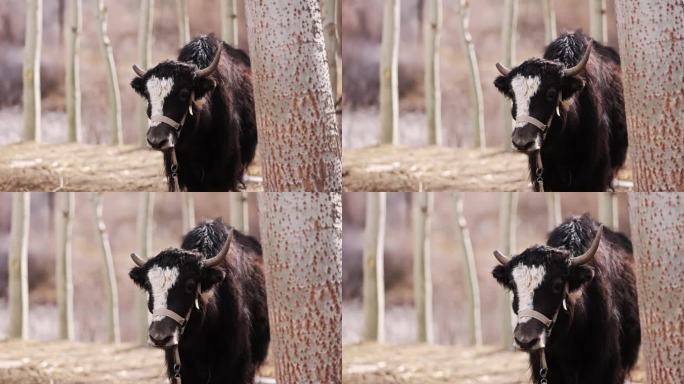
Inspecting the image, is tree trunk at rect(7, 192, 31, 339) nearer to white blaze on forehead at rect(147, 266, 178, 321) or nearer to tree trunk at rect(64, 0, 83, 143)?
tree trunk at rect(64, 0, 83, 143)

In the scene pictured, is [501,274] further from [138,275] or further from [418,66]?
[138,275]

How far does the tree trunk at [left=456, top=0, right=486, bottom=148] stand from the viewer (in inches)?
162

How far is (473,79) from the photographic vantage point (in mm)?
4125

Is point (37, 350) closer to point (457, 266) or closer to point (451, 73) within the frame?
point (457, 266)

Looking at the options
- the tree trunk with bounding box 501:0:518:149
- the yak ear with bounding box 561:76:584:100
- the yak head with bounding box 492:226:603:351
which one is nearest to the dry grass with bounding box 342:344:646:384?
the yak head with bounding box 492:226:603:351

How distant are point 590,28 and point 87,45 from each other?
216 cm

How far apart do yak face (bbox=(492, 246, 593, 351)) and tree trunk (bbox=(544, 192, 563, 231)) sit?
192mm

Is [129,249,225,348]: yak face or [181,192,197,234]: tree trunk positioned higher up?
[181,192,197,234]: tree trunk

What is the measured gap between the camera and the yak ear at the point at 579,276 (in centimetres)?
374

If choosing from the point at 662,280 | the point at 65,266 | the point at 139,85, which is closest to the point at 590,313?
the point at 662,280

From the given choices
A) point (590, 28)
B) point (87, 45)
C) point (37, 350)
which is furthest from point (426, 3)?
point (37, 350)

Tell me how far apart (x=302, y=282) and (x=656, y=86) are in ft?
4.80

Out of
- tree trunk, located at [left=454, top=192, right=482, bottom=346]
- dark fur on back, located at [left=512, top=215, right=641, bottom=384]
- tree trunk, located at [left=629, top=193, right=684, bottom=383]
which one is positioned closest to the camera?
tree trunk, located at [left=629, top=193, right=684, bottom=383]

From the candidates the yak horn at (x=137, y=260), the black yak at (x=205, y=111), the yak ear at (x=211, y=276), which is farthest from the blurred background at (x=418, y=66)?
the yak horn at (x=137, y=260)
